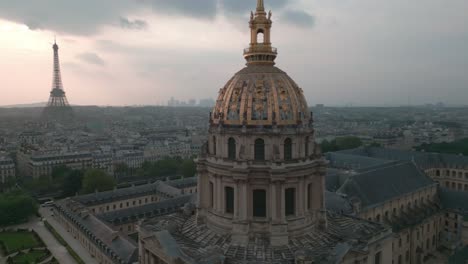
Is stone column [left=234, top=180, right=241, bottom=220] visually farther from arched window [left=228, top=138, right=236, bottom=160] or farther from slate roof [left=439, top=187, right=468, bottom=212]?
slate roof [left=439, top=187, right=468, bottom=212]

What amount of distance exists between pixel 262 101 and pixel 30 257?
53408mm

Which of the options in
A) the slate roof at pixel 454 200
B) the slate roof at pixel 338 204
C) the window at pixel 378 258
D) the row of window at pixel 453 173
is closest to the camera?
the window at pixel 378 258

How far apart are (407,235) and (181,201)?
45015 millimetres

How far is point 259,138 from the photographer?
35.7m

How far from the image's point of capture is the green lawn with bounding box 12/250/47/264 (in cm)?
6325

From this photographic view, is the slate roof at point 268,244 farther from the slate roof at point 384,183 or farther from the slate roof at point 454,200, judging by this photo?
the slate roof at point 454,200

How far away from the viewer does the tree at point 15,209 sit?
82.0 metres

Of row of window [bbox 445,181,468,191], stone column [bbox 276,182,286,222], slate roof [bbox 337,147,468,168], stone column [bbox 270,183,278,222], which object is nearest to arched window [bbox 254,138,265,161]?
stone column [bbox 270,183,278,222]

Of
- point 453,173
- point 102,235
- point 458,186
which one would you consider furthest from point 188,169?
point 458,186

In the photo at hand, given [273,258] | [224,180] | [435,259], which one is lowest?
[435,259]

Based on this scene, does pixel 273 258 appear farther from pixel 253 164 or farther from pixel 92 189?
pixel 92 189

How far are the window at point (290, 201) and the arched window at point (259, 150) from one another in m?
4.29

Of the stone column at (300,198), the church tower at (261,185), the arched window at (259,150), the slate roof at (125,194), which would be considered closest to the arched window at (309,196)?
the church tower at (261,185)

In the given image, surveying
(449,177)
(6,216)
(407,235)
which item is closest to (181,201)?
(6,216)
